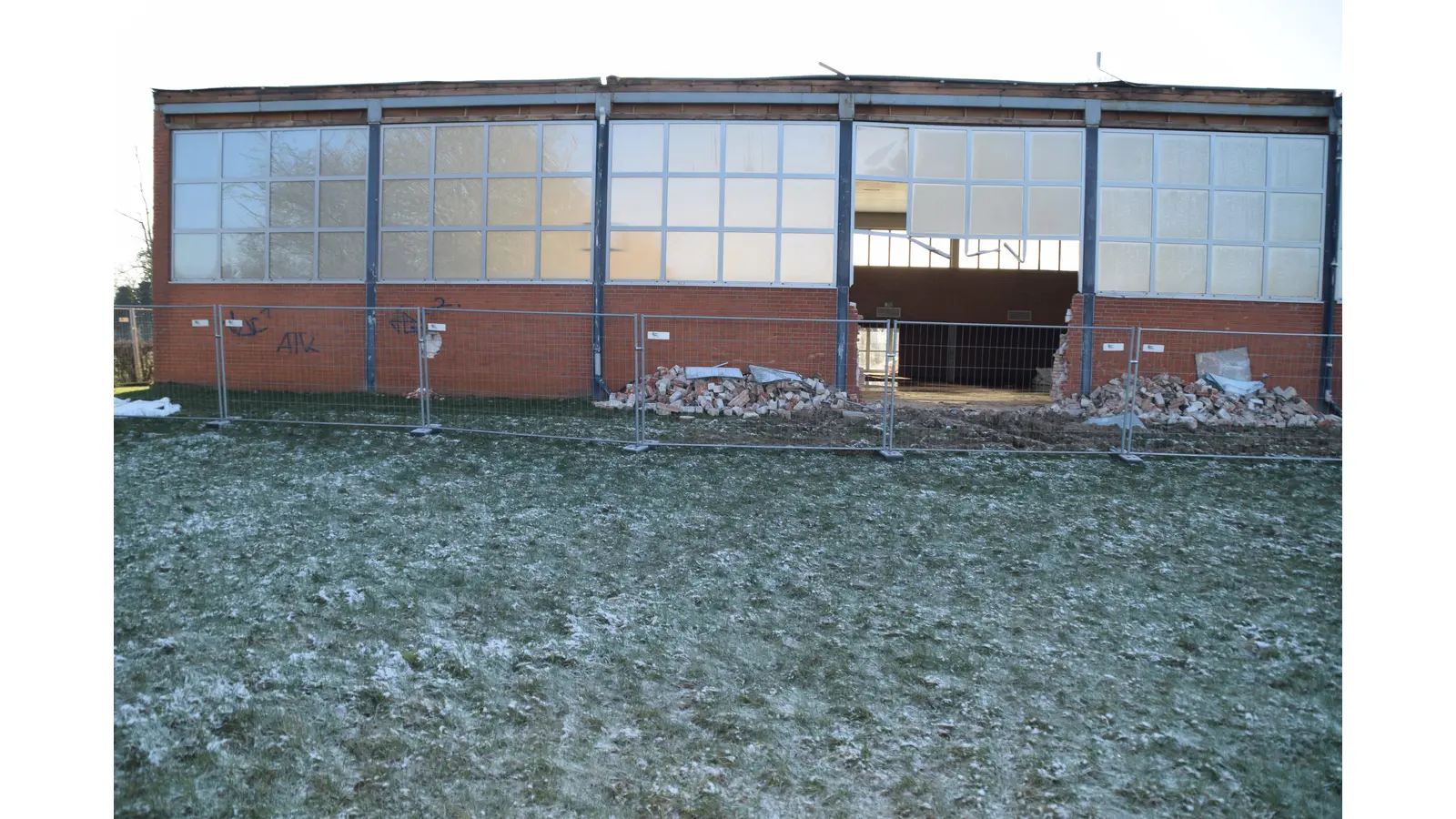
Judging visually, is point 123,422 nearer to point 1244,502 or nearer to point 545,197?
point 545,197

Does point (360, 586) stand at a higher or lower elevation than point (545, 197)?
lower

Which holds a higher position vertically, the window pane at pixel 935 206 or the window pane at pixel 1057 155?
the window pane at pixel 1057 155

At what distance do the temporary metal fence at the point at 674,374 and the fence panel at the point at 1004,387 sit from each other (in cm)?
7

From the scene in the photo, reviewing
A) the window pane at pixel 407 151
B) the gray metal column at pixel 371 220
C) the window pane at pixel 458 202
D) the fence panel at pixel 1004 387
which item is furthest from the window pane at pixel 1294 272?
the gray metal column at pixel 371 220

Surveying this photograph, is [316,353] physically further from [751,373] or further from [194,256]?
[751,373]

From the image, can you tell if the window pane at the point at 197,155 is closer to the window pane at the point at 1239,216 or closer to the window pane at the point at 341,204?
the window pane at the point at 341,204

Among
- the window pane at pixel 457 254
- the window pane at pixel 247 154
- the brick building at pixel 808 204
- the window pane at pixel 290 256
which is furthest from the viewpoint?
the window pane at pixel 247 154

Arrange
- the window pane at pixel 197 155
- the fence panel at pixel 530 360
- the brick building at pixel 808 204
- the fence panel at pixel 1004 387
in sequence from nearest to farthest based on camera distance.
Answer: the fence panel at pixel 1004 387 → the fence panel at pixel 530 360 → the brick building at pixel 808 204 → the window pane at pixel 197 155

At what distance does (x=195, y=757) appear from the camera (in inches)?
129

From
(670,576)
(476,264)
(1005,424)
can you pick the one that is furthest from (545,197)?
(670,576)

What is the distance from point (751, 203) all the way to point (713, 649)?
11710 mm

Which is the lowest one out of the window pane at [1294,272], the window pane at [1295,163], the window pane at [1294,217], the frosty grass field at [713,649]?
the frosty grass field at [713,649]

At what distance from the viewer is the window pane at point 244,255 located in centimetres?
1598

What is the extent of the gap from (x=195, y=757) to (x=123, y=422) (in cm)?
935
